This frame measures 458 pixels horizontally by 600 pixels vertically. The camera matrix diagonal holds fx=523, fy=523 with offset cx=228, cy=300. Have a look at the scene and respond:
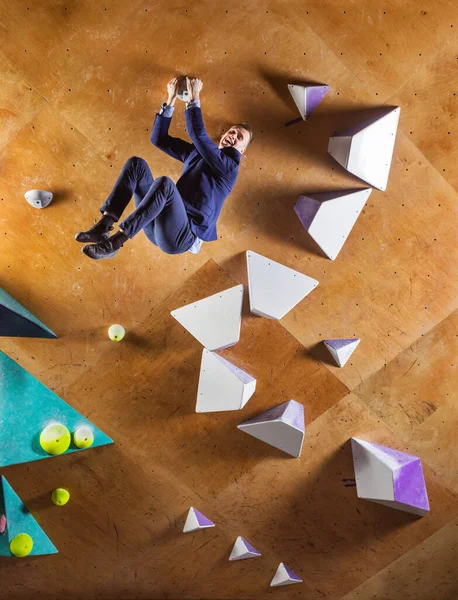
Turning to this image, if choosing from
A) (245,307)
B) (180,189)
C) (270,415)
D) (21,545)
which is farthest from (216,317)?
(21,545)

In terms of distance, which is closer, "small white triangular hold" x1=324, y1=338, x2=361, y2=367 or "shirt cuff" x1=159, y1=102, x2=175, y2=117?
"shirt cuff" x1=159, y1=102, x2=175, y2=117

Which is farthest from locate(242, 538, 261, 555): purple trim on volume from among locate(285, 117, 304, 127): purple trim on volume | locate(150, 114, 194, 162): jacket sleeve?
locate(285, 117, 304, 127): purple trim on volume

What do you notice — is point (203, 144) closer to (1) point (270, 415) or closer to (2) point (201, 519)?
(1) point (270, 415)

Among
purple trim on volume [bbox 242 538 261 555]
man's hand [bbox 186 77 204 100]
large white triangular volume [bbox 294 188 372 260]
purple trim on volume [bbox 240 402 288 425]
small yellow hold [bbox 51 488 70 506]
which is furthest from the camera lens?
purple trim on volume [bbox 242 538 261 555]

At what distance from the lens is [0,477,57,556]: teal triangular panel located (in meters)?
3.76

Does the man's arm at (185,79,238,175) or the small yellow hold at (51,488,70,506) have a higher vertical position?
the man's arm at (185,79,238,175)

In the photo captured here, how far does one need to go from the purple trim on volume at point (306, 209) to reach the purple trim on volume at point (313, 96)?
528mm

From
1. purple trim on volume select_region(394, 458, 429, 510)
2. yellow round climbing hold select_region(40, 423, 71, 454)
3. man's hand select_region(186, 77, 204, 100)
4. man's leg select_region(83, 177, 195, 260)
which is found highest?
man's hand select_region(186, 77, 204, 100)

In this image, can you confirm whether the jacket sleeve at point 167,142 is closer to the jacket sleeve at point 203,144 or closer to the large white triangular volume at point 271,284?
the jacket sleeve at point 203,144

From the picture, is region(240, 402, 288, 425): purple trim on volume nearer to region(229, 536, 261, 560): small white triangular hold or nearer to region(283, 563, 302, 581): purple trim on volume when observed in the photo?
region(229, 536, 261, 560): small white triangular hold

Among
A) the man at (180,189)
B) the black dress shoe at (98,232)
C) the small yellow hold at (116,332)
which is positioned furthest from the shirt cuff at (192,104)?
the small yellow hold at (116,332)

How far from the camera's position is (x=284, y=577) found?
3.88 metres

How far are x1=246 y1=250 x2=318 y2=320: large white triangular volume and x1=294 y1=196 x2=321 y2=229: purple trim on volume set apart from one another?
33 cm

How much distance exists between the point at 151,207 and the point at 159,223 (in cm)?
21
